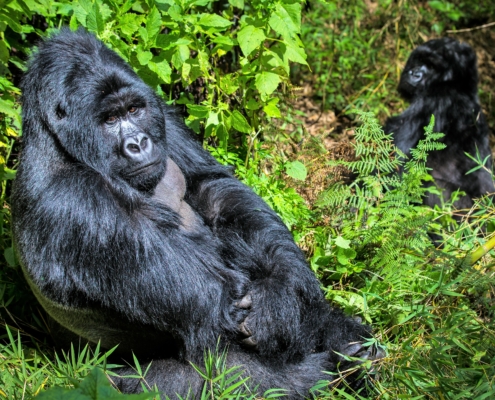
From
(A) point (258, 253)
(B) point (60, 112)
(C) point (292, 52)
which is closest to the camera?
(B) point (60, 112)

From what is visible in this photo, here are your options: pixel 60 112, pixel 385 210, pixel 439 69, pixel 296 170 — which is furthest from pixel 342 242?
pixel 439 69

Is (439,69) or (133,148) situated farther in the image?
(439,69)

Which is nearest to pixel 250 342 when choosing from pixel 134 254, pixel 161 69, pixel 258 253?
pixel 258 253

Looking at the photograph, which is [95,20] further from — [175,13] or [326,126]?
[326,126]

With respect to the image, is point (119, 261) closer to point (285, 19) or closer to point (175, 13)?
point (175, 13)

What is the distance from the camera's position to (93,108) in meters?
3.38

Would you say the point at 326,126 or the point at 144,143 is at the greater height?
the point at 144,143

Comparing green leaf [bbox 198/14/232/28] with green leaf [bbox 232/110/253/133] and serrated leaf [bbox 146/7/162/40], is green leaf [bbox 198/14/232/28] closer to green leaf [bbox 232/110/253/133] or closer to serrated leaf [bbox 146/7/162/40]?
serrated leaf [bbox 146/7/162/40]

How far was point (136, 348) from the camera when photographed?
11.8ft

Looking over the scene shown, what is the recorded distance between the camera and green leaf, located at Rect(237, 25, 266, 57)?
4.19 m

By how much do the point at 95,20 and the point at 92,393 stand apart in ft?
8.52

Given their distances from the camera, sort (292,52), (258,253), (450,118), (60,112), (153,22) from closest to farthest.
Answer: (60,112), (258,253), (153,22), (292,52), (450,118)

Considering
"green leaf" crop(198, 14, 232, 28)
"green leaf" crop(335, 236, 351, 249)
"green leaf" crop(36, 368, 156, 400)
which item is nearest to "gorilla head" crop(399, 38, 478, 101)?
"green leaf" crop(335, 236, 351, 249)

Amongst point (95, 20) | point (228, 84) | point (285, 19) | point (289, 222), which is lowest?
point (289, 222)
